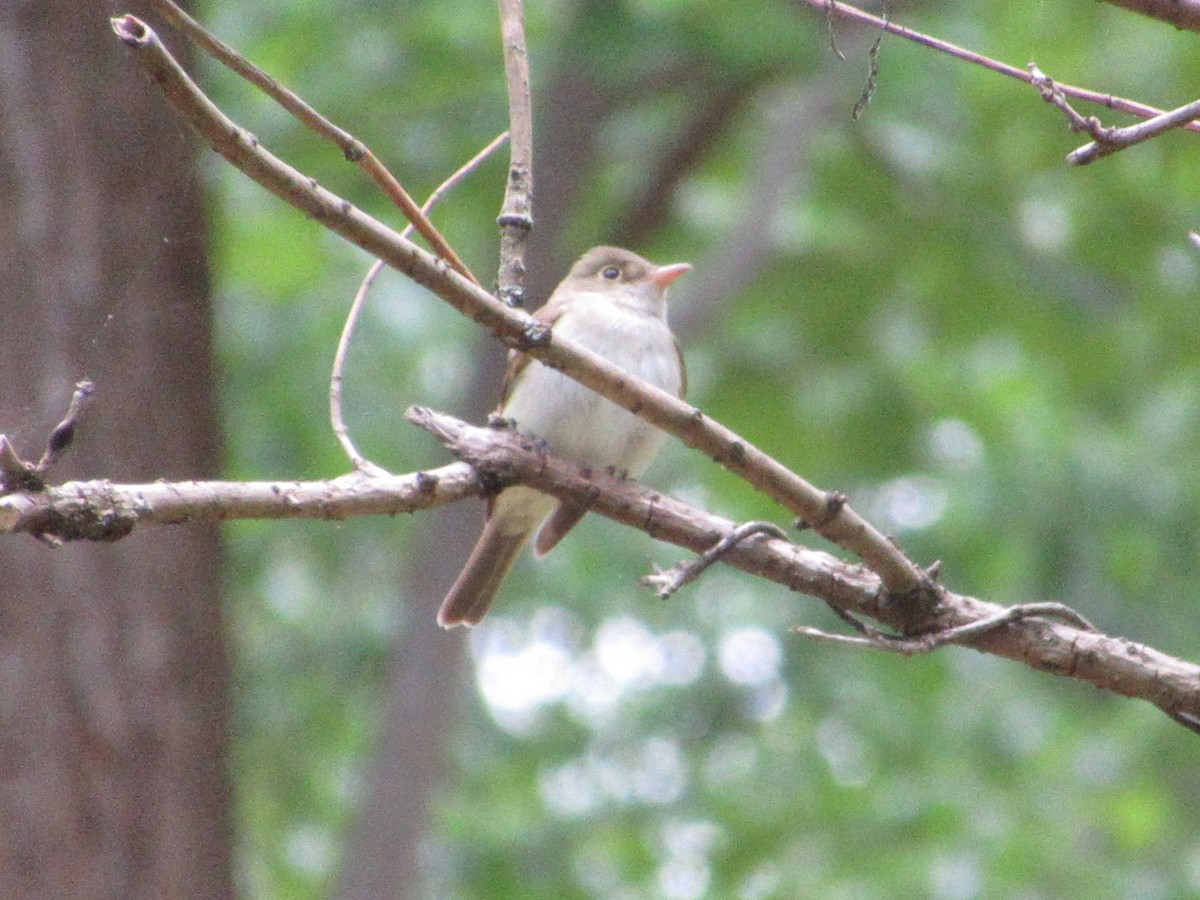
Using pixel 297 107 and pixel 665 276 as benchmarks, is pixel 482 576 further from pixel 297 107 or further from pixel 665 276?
pixel 297 107

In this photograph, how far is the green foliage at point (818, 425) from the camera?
7.12 meters

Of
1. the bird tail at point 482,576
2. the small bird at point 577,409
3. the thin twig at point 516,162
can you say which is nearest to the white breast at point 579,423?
the small bird at point 577,409

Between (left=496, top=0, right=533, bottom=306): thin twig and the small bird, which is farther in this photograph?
the small bird

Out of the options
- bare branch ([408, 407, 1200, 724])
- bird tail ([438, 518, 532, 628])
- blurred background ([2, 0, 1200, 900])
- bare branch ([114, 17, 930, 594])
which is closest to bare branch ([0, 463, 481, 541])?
bare branch ([408, 407, 1200, 724])

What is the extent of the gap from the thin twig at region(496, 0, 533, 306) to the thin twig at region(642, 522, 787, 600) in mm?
536

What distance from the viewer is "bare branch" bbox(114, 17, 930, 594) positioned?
1.70m

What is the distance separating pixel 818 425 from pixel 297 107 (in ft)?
21.0

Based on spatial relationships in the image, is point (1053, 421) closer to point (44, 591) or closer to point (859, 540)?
point (44, 591)

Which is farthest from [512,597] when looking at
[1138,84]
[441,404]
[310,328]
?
[1138,84]

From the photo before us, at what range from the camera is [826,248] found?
797 centimetres

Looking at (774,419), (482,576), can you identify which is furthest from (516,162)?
(774,419)

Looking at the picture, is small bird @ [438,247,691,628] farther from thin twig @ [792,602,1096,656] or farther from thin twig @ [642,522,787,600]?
thin twig @ [792,602,1096,656]

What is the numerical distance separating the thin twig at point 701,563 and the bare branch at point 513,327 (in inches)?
5.6

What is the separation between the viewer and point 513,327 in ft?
6.63
